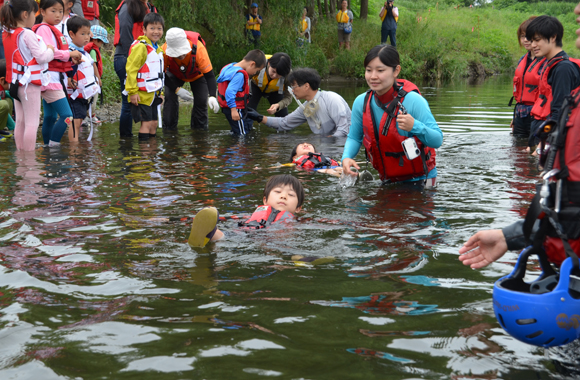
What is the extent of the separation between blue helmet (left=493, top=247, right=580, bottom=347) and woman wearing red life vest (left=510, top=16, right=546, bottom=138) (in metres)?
6.31

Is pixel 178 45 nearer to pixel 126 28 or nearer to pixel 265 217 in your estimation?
pixel 126 28

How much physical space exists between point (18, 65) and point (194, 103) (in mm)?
3925

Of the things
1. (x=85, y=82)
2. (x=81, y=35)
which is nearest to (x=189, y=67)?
(x=85, y=82)

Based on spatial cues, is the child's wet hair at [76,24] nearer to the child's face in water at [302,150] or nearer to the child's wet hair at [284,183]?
the child's face in water at [302,150]

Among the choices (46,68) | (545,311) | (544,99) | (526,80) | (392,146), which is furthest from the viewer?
(526,80)

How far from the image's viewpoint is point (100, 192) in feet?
19.6

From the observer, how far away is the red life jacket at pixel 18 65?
7660mm

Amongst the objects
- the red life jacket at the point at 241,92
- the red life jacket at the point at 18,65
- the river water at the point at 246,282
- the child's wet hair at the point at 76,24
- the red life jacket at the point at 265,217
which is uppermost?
the child's wet hair at the point at 76,24

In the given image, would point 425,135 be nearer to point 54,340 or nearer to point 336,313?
point 336,313

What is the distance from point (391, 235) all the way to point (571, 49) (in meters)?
31.4

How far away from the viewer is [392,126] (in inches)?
220

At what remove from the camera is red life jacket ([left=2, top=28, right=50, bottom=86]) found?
25.1 ft

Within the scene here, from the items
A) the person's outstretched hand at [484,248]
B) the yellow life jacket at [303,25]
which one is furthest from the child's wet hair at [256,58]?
the yellow life jacket at [303,25]

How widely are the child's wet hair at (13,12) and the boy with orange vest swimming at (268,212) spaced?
15.4ft
